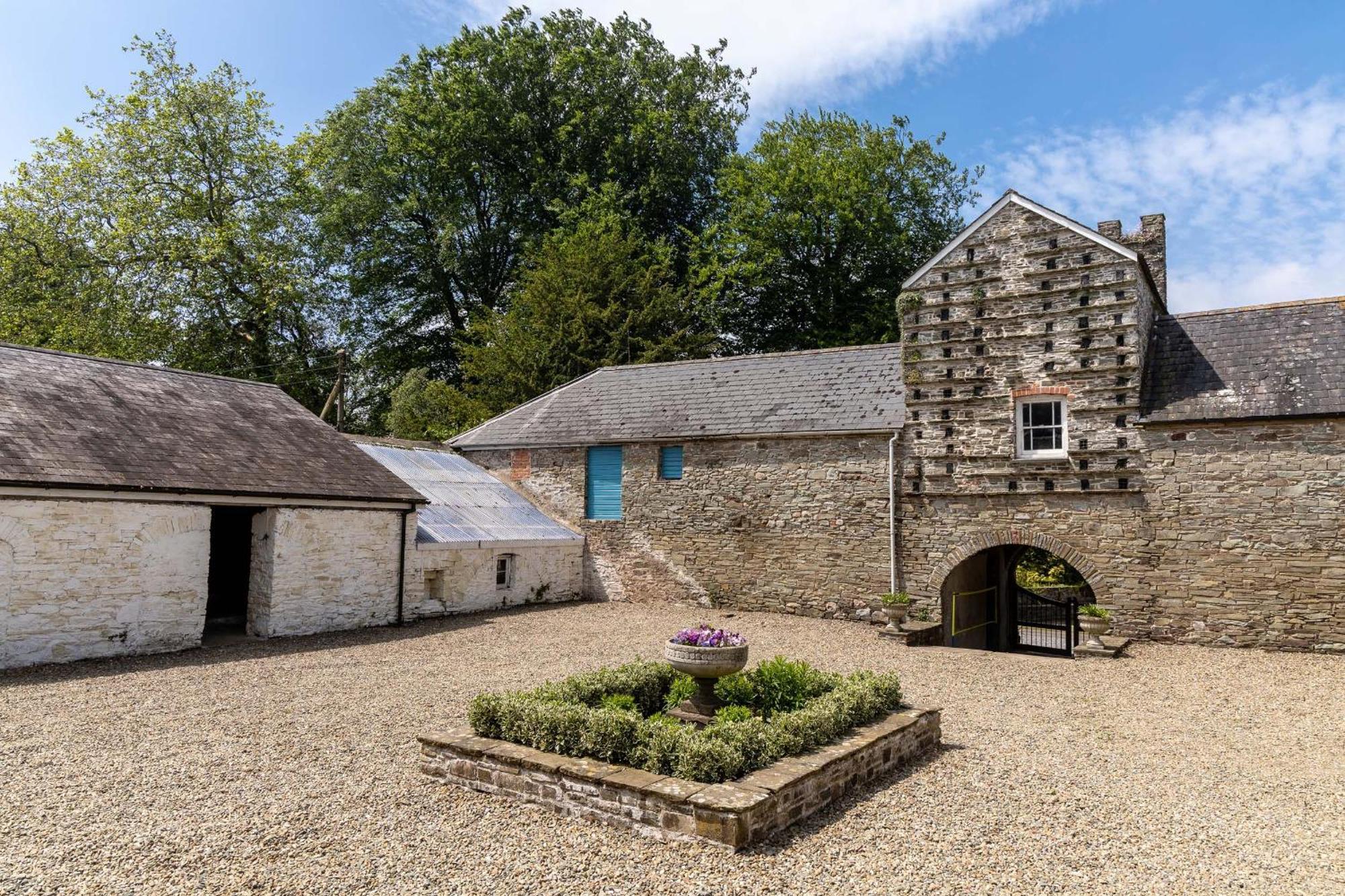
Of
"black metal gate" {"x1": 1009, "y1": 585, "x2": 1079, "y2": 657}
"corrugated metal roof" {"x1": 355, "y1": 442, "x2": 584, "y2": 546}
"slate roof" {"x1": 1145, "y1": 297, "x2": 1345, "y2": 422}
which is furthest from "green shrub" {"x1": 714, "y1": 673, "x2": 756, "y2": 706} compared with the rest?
"black metal gate" {"x1": 1009, "y1": 585, "x2": 1079, "y2": 657}

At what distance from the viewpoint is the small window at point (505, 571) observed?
19.8m

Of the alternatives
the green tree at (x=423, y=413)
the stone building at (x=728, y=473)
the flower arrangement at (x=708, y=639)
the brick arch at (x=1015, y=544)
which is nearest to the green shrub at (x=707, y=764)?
the flower arrangement at (x=708, y=639)

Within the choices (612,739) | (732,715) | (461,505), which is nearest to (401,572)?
(461,505)

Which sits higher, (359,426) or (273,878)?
(359,426)

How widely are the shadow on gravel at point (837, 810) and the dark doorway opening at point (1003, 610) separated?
397 inches

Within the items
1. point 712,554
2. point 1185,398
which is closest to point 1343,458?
point 1185,398

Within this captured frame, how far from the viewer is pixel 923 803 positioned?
7051mm

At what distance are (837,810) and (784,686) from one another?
1.85 m

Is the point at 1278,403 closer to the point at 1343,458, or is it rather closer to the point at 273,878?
the point at 1343,458

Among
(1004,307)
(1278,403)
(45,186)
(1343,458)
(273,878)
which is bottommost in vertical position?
(273,878)

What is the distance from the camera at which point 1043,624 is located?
915 inches

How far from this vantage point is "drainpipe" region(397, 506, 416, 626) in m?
17.1

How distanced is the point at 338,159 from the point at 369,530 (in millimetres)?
26737

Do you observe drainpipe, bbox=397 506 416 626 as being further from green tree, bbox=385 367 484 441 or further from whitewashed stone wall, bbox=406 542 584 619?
green tree, bbox=385 367 484 441
